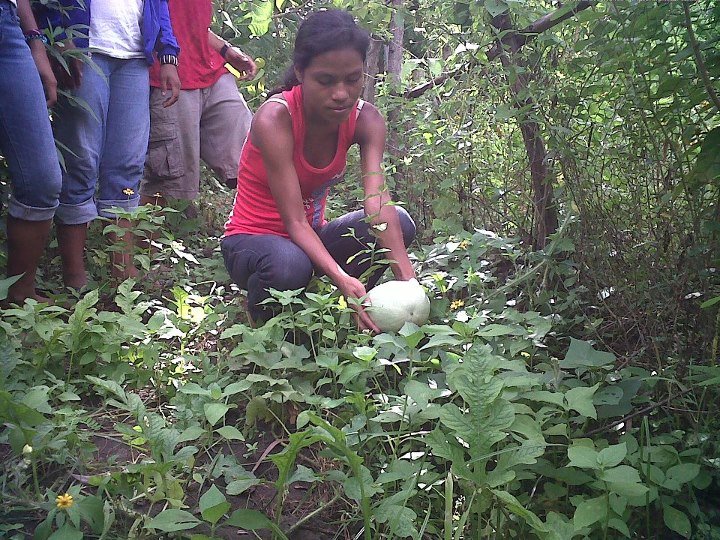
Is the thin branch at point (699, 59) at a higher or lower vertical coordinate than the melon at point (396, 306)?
higher

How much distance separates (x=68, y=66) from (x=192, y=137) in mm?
1047

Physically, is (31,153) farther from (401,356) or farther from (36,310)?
(401,356)

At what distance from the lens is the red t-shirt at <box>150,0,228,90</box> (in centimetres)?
406

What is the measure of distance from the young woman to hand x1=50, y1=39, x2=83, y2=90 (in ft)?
2.65

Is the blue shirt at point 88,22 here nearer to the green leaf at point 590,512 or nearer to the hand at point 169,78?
the hand at point 169,78

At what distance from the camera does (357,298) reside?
2.63 m

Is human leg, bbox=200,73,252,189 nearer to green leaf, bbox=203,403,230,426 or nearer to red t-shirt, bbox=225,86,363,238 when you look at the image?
red t-shirt, bbox=225,86,363,238

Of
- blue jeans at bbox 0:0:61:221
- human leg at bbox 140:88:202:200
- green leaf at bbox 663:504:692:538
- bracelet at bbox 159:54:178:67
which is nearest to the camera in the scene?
green leaf at bbox 663:504:692:538

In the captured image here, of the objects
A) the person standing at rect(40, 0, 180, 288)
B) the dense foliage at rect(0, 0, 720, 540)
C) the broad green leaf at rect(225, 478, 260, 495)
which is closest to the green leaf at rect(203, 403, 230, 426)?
the dense foliage at rect(0, 0, 720, 540)

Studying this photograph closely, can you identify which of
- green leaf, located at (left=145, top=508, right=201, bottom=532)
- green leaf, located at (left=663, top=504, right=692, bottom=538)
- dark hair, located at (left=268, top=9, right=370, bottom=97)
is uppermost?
dark hair, located at (left=268, top=9, right=370, bottom=97)

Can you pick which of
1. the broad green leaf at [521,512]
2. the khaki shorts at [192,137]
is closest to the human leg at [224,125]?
the khaki shorts at [192,137]

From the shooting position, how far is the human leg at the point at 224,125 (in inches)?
166

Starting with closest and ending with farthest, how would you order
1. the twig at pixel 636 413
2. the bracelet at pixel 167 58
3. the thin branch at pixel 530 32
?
the twig at pixel 636 413
the thin branch at pixel 530 32
the bracelet at pixel 167 58

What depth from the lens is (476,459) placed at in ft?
5.36
